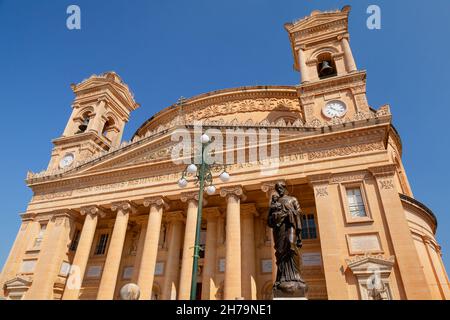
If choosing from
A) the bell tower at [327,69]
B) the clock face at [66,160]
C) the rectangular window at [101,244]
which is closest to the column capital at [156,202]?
the rectangular window at [101,244]

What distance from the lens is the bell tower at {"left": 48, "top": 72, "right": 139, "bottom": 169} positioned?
2481cm

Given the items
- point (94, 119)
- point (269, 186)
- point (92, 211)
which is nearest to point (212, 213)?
point (269, 186)

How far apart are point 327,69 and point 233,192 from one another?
37.0ft

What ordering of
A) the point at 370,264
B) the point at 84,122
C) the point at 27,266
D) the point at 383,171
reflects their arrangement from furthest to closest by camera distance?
the point at 84,122
the point at 27,266
the point at 383,171
the point at 370,264

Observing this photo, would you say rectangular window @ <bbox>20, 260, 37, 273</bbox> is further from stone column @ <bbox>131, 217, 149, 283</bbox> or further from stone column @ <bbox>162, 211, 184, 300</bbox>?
stone column @ <bbox>162, 211, 184, 300</bbox>

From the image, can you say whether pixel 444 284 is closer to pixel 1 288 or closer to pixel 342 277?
pixel 342 277

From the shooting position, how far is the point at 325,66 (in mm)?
20031

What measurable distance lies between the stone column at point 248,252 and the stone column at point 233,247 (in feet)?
6.10

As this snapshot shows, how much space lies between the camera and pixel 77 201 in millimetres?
20016

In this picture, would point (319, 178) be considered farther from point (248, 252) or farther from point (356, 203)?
point (248, 252)

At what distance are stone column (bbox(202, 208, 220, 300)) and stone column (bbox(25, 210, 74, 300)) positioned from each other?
956 centimetres

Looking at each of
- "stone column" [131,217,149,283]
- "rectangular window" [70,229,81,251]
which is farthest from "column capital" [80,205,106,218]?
"rectangular window" [70,229,81,251]

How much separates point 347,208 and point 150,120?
23.0m
